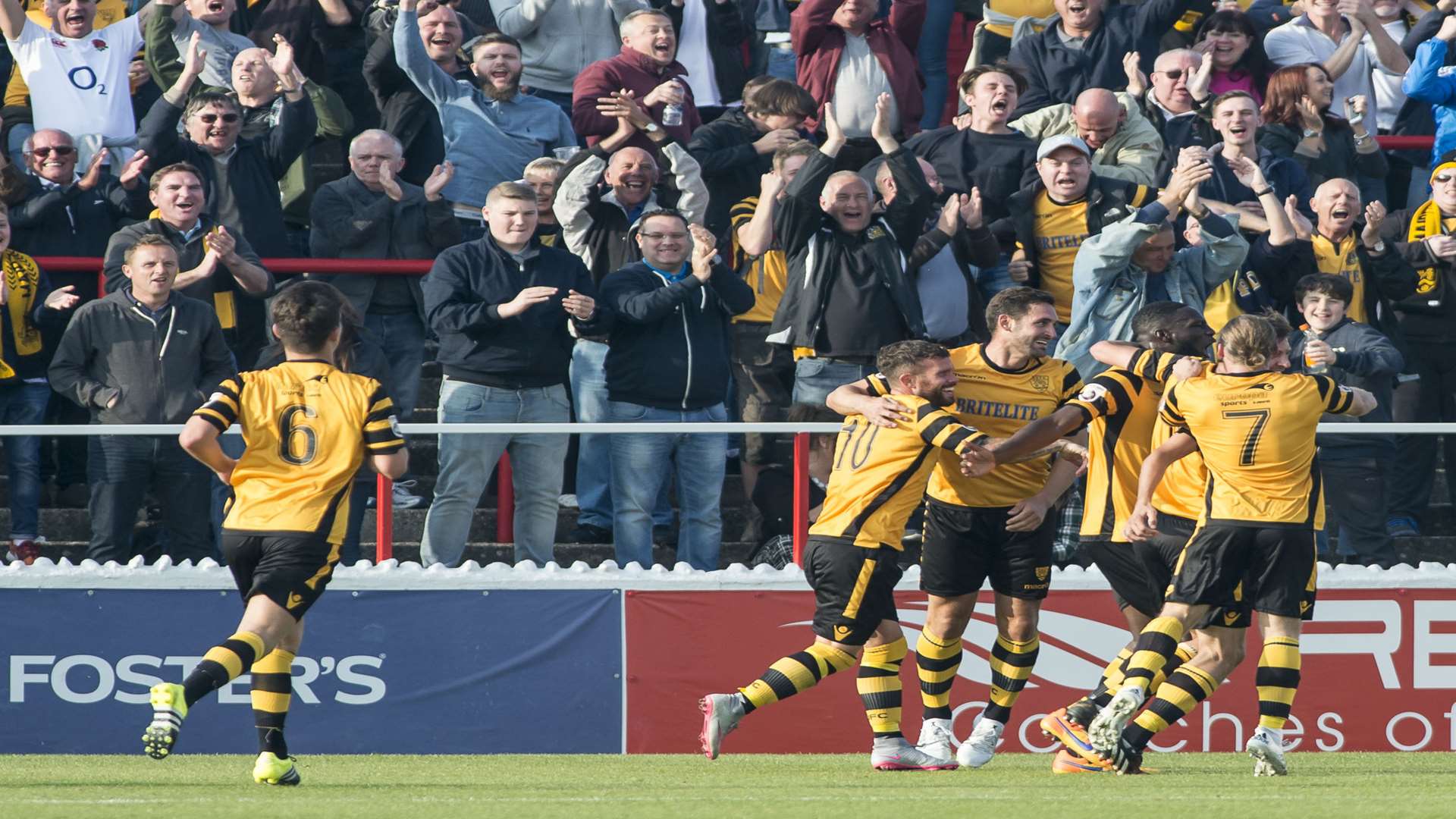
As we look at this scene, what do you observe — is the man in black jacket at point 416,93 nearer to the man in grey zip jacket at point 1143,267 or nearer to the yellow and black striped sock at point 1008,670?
the man in grey zip jacket at point 1143,267

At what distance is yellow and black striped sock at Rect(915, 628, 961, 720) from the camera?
8148 mm

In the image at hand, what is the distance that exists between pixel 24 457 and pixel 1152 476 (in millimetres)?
5387

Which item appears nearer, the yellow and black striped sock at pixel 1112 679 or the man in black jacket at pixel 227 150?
the yellow and black striped sock at pixel 1112 679

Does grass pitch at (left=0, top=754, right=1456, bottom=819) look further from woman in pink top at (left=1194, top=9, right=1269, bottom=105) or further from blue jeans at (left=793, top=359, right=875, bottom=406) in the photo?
woman in pink top at (left=1194, top=9, right=1269, bottom=105)

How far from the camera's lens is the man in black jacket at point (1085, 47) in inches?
489

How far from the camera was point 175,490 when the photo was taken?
917 cm

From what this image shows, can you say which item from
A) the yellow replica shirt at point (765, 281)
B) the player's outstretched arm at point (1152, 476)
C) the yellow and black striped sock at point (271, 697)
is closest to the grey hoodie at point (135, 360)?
the yellow and black striped sock at point (271, 697)

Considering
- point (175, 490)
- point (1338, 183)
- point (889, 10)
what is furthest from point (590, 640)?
point (889, 10)

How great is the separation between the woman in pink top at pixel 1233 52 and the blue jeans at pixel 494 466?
5560 mm

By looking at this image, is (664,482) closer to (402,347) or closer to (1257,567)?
(402,347)

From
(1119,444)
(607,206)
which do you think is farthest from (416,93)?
(1119,444)

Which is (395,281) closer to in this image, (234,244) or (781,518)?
(234,244)

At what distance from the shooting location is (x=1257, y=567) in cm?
742

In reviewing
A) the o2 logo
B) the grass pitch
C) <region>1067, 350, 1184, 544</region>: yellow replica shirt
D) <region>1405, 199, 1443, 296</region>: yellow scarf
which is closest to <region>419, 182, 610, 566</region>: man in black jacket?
the grass pitch
